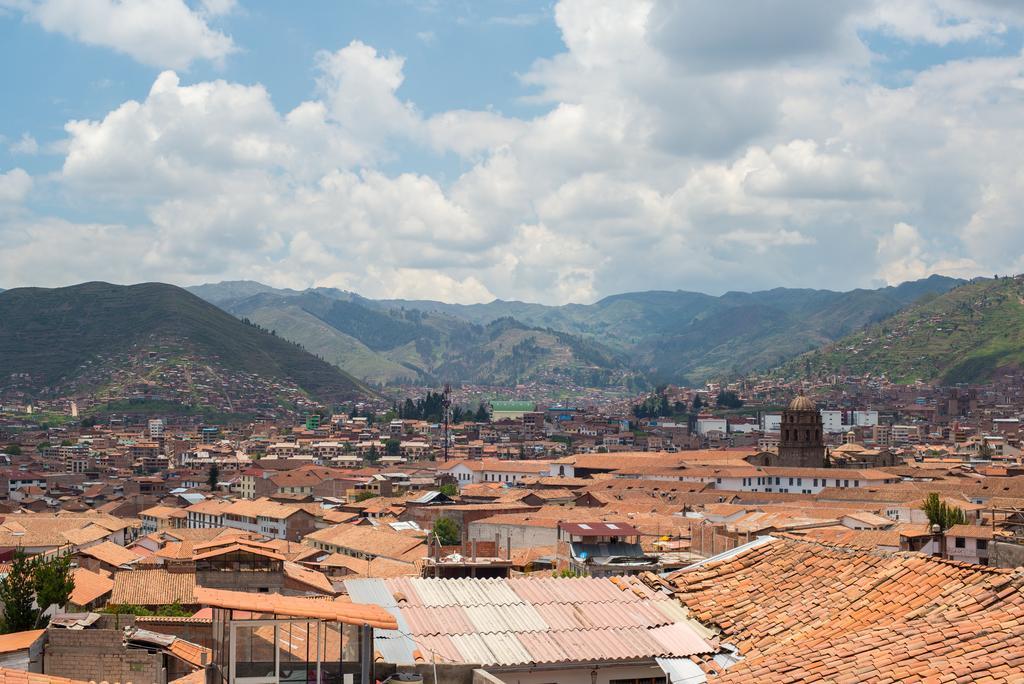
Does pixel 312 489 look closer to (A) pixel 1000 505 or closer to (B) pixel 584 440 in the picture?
(A) pixel 1000 505

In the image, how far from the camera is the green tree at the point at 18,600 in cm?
2094

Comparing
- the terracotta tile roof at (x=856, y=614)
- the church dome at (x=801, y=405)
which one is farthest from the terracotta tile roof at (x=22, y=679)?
the church dome at (x=801, y=405)

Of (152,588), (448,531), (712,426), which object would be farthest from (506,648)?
(712,426)

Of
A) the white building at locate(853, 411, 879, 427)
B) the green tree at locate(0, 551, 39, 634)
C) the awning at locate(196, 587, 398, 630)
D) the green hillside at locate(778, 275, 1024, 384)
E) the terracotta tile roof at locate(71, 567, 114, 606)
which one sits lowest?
the terracotta tile roof at locate(71, 567, 114, 606)

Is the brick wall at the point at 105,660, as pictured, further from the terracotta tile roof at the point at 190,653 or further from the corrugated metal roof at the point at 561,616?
the corrugated metal roof at the point at 561,616

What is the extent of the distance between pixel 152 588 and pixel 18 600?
9.25 meters

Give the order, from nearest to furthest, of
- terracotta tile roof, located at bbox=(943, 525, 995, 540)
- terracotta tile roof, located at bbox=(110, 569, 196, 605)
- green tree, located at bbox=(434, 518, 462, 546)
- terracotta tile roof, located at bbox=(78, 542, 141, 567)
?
terracotta tile roof, located at bbox=(110, 569, 196, 605) < terracotta tile roof, located at bbox=(943, 525, 995, 540) < terracotta tile roof, located at bbox=(78, 542, 141, 567) < green tree, located at bbox=(434, 518, 462, 546)

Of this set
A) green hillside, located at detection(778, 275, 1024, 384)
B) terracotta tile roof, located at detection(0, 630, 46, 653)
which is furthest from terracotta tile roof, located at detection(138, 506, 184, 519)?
green hillside, located at detection(778, 275, 1024, 384)

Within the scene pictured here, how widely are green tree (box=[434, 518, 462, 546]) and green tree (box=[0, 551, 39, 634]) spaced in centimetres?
3096

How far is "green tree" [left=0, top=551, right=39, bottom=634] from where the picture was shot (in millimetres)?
20938

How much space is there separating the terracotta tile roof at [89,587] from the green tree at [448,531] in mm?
21646

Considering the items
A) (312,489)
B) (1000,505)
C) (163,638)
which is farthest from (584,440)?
(163,638)

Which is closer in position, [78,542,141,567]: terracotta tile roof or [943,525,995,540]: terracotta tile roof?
[943,525,995,540]: terracotta tile roof

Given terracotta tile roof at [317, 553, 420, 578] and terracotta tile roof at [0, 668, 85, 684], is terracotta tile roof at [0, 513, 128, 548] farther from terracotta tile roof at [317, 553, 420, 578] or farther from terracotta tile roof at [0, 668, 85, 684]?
terracotta tile roof at [0, 668, 85, 684]
